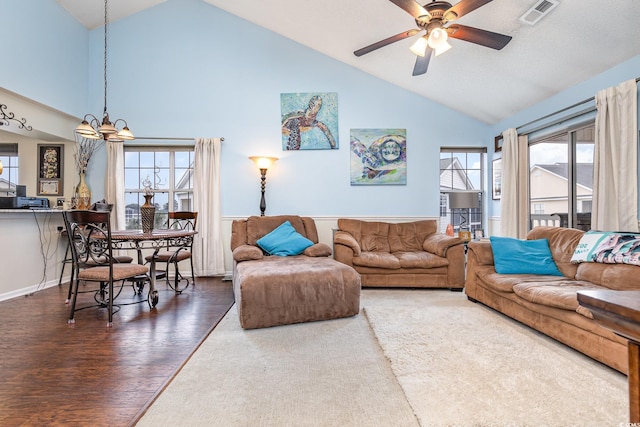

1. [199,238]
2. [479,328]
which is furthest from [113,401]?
[199,238]

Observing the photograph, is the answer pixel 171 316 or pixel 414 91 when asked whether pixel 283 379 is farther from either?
pixel 414 91

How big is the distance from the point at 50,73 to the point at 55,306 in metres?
2.81

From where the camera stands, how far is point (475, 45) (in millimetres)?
3234

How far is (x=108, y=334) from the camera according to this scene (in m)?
2.39

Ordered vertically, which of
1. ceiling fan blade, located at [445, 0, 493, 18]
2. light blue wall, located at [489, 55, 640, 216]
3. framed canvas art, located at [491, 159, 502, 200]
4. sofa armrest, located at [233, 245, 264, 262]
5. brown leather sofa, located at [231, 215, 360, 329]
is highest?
ceiling fan blade, located at [445, 0, 493, 18]

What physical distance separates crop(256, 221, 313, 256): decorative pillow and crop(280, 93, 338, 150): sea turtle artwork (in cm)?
153

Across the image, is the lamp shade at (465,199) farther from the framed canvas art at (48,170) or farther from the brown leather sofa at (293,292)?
the framed canvas art at (48,170)

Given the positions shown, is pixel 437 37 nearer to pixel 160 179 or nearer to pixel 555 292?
pixel 555 292

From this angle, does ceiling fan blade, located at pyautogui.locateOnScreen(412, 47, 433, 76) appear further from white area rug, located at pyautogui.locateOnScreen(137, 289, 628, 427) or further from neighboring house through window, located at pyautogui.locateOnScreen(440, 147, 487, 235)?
white area rug, located at pyautogui.locateOnScreen(137, 289, 628, 427)

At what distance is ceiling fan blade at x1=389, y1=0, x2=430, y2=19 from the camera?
216 centimetres

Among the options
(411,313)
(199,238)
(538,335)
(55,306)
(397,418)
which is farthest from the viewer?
(199,238)

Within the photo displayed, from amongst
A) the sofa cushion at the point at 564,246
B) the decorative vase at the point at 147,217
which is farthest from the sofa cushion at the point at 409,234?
the decorative vase at the point at 147,217

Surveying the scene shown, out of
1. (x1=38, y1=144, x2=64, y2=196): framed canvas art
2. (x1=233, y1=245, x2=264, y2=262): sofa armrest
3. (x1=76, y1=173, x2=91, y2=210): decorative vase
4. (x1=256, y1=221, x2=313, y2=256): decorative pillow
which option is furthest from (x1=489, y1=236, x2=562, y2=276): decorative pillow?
(x1=38, y1=144, x2=64, y2=196): framed canvas art

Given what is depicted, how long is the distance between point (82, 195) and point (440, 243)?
4849mm
